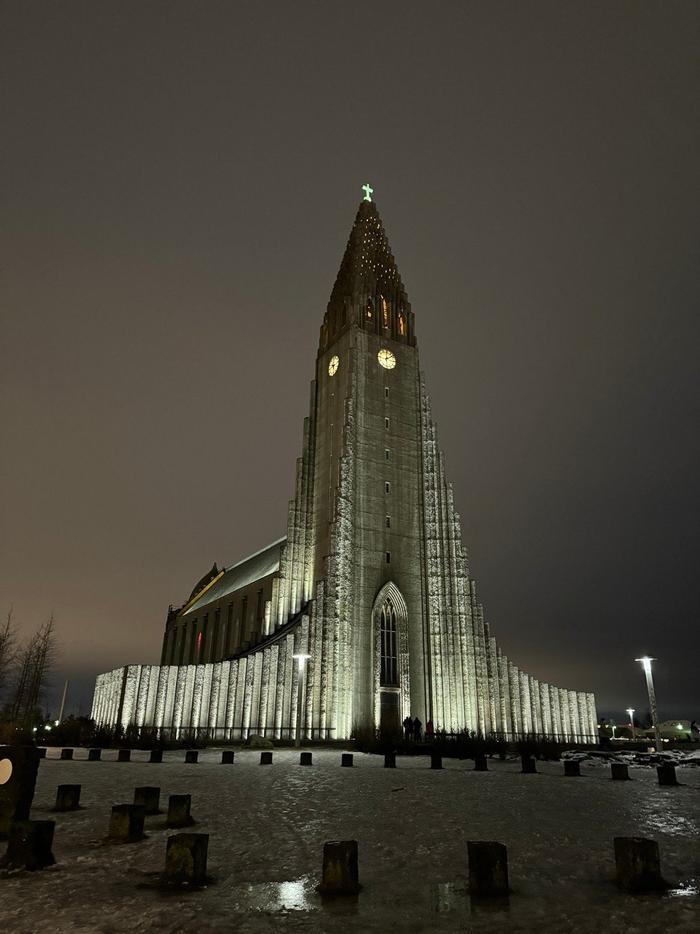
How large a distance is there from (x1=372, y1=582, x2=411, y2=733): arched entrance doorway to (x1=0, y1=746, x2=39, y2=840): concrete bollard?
43353 millimetres

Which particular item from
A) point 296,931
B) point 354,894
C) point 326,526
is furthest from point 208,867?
point 326,526

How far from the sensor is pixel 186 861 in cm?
660

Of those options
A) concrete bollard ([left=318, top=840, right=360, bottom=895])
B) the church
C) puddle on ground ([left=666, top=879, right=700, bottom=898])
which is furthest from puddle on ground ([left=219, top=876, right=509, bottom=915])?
the church

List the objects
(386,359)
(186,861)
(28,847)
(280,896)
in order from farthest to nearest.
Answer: (386,359), (28,847), (186,861), (280,896)

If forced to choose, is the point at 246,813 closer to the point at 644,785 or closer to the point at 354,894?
the point at 354,894

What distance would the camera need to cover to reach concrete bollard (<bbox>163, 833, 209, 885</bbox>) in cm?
655

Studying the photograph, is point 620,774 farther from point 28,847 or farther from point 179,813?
point 28,847

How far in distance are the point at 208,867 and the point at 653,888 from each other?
4655mm

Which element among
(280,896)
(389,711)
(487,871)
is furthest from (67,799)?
(389,711)

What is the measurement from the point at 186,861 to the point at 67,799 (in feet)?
20.7

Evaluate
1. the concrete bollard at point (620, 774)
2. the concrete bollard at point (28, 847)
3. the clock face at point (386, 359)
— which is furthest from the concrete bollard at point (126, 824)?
the clock face at point (386, 359)

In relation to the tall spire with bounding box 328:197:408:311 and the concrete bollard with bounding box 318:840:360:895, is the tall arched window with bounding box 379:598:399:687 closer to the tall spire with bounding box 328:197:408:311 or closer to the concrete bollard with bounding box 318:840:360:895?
the tall spire with bounding box 328:197:408:311

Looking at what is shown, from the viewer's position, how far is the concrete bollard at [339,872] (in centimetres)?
626

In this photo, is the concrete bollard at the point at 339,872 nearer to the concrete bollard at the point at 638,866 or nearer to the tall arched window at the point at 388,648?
the concrete bollard at the point at 638,866
